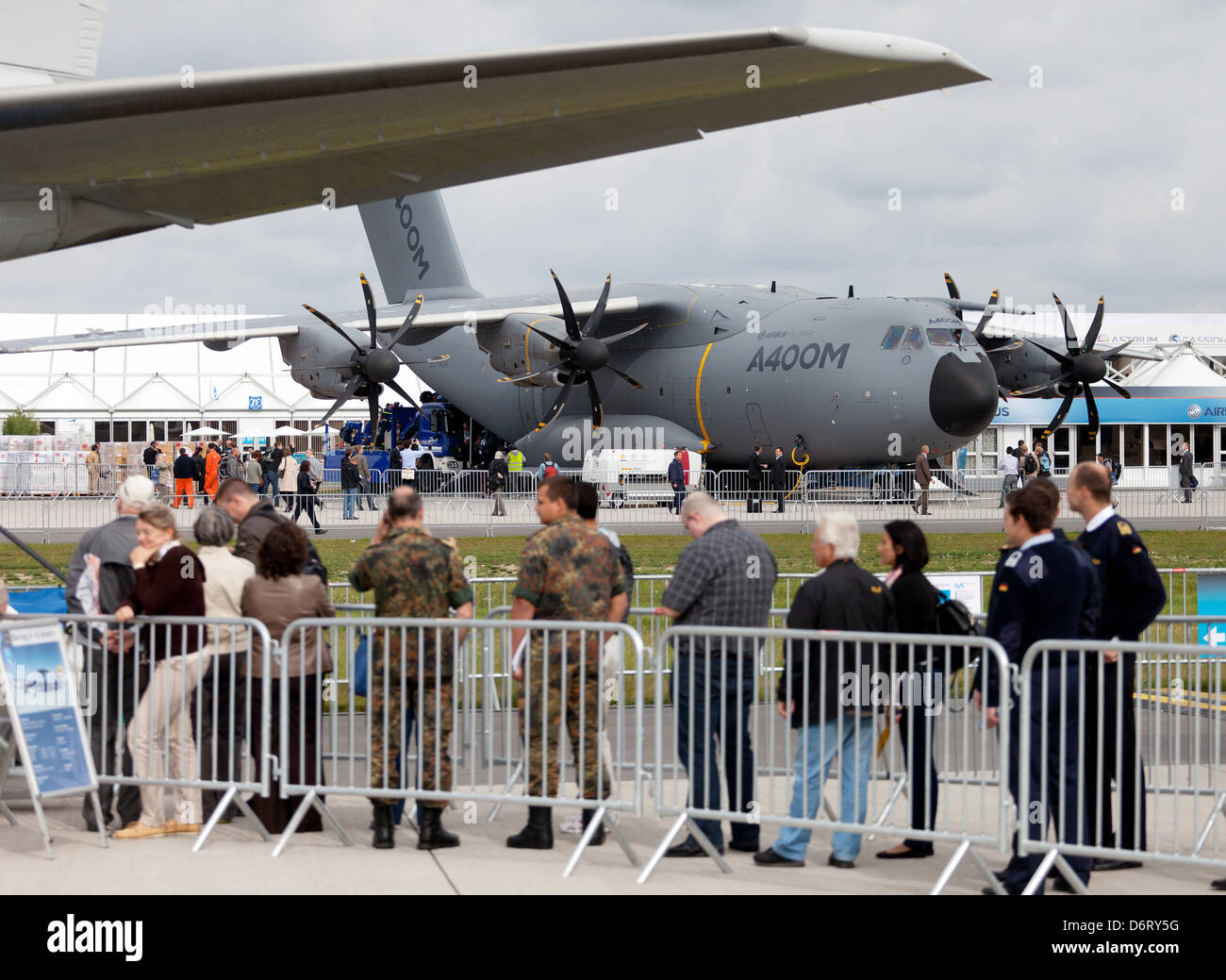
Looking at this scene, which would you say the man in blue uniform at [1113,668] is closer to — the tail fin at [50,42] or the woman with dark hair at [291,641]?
the woman with dark hair at [291,641]

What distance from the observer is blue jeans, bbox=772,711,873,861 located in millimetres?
6414

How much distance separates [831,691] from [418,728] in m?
1.97

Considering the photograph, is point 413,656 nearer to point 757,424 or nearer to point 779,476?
point 779,476

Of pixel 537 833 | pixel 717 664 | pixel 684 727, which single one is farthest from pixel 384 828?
pixel 717 664

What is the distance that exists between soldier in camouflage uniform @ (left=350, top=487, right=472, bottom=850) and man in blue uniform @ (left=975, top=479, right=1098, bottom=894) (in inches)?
98.9

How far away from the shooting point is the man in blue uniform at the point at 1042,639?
5.96 metres

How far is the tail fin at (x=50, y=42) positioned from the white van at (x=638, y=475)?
24411 millimetres

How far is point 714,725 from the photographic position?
669 centimetres

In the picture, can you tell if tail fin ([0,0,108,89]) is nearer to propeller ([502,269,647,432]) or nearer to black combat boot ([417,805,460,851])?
black combat boot ([417,805,460,851])

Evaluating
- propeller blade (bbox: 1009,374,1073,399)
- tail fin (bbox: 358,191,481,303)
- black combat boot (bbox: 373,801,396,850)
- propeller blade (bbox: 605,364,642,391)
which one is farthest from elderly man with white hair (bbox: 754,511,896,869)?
tail fin (bbox: 358,191,481,303)

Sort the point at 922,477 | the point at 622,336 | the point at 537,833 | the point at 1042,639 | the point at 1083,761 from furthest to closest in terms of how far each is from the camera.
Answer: the point at 622,336
the point at 922,477
the point at 537,833
the point at 1042,639
the point at 1083,761
